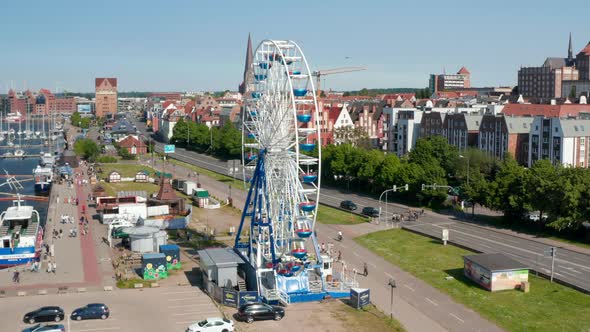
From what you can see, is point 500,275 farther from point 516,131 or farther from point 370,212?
point 516,131

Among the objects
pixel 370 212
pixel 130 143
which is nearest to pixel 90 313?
pixel 370 212

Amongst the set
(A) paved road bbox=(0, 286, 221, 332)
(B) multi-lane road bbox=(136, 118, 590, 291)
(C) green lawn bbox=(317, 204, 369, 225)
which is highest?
(B) multi-lane road bbox=(136, 118, 590, 291)

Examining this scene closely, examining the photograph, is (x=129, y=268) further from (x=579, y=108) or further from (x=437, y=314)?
(x=579, y=108)

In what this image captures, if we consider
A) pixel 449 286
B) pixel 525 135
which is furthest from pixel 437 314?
pixel 525 135

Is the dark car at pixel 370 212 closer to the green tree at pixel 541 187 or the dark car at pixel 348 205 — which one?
the dark car at pixel 348 205

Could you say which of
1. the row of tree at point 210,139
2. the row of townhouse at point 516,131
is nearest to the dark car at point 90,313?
the row of townhouse at point 516,131

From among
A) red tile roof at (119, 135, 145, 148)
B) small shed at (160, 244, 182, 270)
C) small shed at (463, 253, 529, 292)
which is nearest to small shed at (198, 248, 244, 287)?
small shed at (160, 244, 182, 270)

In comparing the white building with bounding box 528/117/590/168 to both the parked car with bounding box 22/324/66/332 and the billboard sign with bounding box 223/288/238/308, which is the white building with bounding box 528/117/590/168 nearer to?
the billboard sign with bounding box 223/288/238/308
